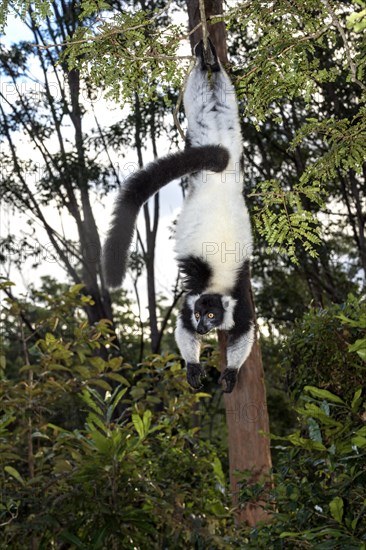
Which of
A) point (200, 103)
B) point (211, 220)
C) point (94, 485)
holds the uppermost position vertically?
point (200, 103)

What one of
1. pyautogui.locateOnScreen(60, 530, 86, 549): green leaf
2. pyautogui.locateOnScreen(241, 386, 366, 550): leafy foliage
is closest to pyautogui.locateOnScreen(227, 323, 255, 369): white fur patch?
pyautogui.locateOnScreen(241, 386, 366, 550): leafy foliage

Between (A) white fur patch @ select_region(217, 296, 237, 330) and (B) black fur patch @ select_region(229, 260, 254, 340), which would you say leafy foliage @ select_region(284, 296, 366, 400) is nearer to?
(B) black fur patch @ select_region(229, 260, 254, 340)

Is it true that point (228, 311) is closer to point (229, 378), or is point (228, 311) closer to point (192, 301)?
point (192, 301)

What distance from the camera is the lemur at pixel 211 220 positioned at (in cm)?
247

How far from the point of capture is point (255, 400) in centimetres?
502

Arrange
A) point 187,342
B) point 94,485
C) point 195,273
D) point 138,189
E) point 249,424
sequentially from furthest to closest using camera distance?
1. point 249,424
2. point 94,485
3. point 187,342
4. point 195,273
5. point 138,189

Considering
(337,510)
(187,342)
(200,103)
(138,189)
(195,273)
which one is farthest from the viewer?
(187,342)

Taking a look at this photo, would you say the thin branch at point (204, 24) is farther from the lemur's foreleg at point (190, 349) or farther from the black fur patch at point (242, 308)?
the lemur's foreleg at point (190, 349)

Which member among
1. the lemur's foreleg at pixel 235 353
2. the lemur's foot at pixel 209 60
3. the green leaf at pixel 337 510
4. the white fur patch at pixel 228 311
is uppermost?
the lemur's foot at pixel 209 60

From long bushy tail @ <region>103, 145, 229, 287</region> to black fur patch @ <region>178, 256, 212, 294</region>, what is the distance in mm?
376

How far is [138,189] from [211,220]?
55 centimetres

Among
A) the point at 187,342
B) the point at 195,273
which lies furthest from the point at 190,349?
the point at 195,273

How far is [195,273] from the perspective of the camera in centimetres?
278

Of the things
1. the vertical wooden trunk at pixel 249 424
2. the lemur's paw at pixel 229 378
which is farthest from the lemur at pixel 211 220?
the vertical wooden trunk at pixel 249 424
